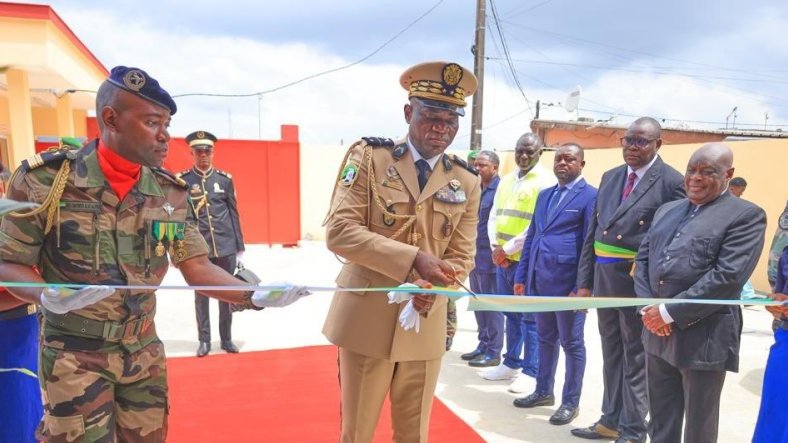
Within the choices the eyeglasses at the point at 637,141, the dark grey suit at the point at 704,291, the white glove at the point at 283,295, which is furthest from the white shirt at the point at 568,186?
the white glove at the point at 283,295

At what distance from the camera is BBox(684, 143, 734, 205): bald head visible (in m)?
2.53

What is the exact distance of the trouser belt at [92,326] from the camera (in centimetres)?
173

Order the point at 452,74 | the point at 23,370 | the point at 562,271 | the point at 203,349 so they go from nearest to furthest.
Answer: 1. the point at 452,74
2. the point at 23,370
3. the point at 562,271
4. the point at 203,349

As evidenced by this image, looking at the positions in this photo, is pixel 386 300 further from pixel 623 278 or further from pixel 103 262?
pixel 623 278

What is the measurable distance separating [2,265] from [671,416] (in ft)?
10.2

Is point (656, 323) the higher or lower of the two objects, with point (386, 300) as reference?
lower

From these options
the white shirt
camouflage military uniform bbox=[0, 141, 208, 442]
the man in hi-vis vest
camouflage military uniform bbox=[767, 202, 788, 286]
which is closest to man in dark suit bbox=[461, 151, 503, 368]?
the man in hi-vis vest

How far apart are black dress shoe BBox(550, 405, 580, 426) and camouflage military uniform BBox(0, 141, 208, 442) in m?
2.71

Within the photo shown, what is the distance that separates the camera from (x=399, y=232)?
7.22 ft

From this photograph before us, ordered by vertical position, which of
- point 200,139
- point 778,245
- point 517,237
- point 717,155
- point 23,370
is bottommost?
point 23,370

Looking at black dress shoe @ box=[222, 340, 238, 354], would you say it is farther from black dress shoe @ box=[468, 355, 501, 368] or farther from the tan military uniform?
the tan military uniform

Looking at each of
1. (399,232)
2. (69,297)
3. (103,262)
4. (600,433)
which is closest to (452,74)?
(399,232)

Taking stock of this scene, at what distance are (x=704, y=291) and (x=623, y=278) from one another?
784 mm

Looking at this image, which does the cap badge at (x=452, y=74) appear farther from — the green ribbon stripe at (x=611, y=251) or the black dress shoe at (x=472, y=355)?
the black dress shoe at (x=472, y=355)
